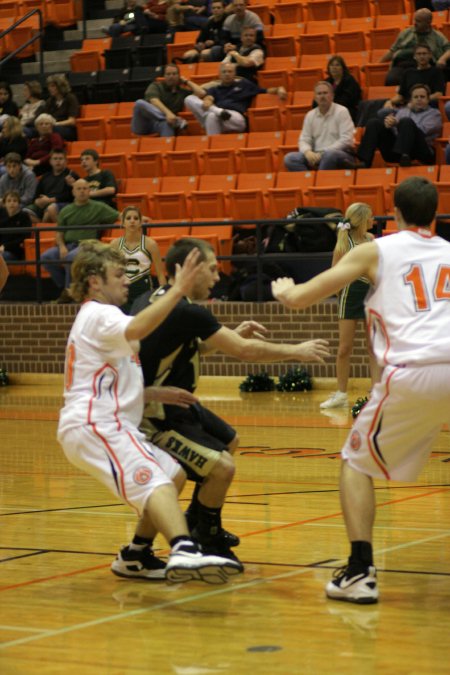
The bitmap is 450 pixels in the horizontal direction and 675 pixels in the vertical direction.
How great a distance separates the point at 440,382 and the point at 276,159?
11.0 m

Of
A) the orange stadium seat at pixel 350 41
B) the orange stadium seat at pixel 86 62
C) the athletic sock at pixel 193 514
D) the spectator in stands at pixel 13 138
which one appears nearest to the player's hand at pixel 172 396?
the athletic sock at pixel 193 514

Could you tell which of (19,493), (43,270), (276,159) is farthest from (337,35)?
(19,493)

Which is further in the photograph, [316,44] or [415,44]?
[316,44]

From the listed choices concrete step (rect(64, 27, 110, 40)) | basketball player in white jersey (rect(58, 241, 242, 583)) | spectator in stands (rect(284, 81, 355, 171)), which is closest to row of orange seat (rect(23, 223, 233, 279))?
spectator in stands (rect(284, 81, 355, 171))

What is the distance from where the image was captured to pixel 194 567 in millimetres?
4379

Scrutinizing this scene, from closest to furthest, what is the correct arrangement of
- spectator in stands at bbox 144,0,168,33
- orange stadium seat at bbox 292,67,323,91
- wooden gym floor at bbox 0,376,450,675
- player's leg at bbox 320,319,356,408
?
wooden gym floor at bbox 0,376,450,675
player's leg at bbox 320,319,356,408
orange stadium seat at bbox 292,67,323,91
spectator in stands at bbox 144,0,168,33

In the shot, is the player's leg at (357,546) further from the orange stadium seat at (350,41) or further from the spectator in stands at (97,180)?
the orange stadium seat at (350,41)

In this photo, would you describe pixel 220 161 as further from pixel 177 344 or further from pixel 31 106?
pixel 177 344

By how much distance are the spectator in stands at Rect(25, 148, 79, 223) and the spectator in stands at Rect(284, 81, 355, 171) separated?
3082 mm

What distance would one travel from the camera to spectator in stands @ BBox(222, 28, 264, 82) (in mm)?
16297

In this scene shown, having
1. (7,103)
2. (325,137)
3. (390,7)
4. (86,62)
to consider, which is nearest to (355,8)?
(390,7)

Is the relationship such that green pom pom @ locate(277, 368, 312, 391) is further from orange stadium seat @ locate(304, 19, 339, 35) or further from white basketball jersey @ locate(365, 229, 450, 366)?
white basketball jersey @ locate(365, 229, 450, 366)

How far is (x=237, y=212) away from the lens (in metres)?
14.5

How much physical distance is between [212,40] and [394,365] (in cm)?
1395
